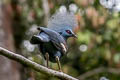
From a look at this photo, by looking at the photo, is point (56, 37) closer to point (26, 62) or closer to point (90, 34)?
point (26, 62)

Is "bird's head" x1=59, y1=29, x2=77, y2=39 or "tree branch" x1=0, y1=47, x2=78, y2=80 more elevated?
"bird's head" x1=59, y1=29, x2=77, y2=39

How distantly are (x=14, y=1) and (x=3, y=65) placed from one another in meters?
1.12

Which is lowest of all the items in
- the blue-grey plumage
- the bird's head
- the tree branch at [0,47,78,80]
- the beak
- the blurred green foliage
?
the tree branch at [0,47,78,80]

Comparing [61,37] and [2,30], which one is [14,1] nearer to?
[2,30]

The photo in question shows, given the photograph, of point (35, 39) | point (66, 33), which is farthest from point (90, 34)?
point (35, 39)

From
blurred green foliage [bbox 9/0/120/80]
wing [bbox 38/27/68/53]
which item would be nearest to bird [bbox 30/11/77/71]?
wing [bbox 38/27/68/53]

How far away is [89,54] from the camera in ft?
17.4

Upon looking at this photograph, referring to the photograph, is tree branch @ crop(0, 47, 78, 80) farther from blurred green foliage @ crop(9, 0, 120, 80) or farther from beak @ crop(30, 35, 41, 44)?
blurred green foliage @ crop(9, 0, 120, 80)

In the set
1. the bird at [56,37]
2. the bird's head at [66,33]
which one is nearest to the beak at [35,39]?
the bird at [56,37]

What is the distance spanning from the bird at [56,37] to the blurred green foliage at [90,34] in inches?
122

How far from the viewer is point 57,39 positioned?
1120 millimetres

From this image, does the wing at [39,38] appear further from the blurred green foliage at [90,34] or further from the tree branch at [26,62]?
the blurred green foliage at [90,34]

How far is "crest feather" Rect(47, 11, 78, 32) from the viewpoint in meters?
1.14

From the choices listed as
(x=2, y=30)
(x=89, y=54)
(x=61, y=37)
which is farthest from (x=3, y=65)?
(x=61, y=37)
